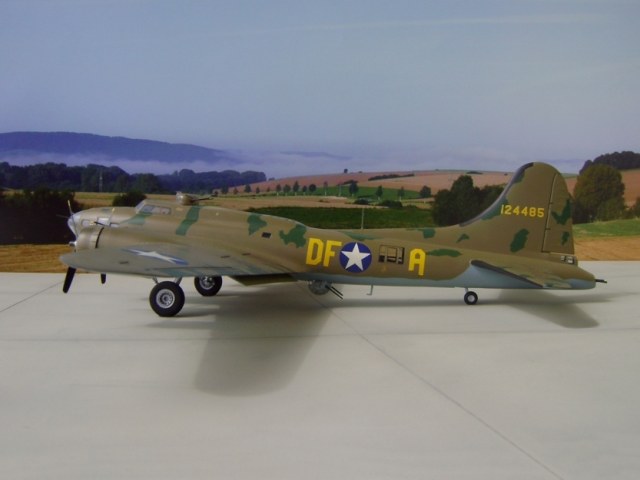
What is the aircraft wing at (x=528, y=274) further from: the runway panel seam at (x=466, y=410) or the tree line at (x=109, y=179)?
the tree line at (x=109, y=179)

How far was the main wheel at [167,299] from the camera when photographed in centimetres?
1178

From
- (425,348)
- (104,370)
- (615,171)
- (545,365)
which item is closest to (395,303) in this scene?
(425,348)

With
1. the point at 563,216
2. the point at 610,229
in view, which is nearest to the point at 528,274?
Answer: the point at 563,216

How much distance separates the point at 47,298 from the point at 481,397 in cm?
1074

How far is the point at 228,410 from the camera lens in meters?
6.88

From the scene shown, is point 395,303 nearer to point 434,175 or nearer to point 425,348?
point 425,348

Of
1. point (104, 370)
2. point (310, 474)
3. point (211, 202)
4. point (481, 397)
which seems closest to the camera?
point (310, 474)

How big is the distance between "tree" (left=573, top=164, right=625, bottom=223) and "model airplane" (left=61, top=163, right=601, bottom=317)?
995 centimetres

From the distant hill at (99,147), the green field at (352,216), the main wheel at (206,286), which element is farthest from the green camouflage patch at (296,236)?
the distant hill at (99,147)

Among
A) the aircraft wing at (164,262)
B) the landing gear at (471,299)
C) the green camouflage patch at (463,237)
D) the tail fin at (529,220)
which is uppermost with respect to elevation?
the tail fin at (529,220)

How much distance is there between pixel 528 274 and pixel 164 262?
721cm

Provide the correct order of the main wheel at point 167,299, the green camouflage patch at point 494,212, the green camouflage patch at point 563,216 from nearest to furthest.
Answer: the main wheel at point 167,299 < the green camouflage patch at point 563,216 < the green camouflage patch at point 494,212

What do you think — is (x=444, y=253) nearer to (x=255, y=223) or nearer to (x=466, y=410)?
(x=255, y=223)

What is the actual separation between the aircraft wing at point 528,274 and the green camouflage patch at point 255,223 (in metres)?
4.85
